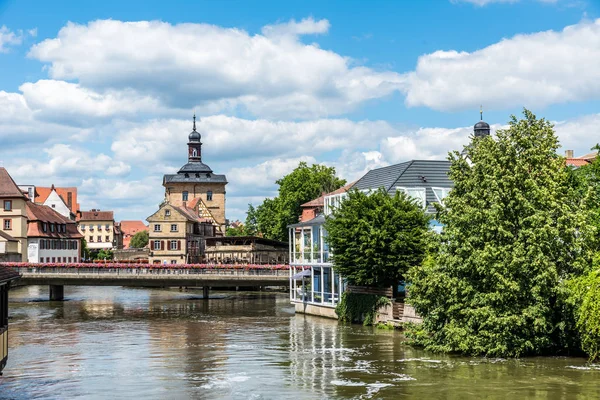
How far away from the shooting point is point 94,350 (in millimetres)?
36750

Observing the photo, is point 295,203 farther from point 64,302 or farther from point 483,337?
point 483,337

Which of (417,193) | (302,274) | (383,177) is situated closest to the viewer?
(417,193)

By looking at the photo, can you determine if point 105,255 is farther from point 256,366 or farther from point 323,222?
point 256,366

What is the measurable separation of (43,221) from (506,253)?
79925 mm

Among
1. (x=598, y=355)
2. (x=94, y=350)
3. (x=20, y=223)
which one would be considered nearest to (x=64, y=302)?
(x=20, y=223)

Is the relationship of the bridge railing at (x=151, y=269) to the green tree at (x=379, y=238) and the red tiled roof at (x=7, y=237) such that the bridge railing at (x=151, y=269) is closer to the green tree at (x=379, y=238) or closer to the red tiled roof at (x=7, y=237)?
the red tiled roof at (x=7, y=237)

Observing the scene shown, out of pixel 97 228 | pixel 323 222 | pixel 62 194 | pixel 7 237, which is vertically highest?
pixel 62 194

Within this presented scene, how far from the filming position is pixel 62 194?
163500 mm

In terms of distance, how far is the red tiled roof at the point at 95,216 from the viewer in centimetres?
17562

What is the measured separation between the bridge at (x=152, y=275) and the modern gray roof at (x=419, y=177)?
1798 cm

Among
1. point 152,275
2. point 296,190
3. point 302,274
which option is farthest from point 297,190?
point 302,274

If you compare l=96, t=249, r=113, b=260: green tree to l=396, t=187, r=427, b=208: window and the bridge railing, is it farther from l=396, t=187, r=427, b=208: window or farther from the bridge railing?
l=396, t=187, r=427, b=208: window

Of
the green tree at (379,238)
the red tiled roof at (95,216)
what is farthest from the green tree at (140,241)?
the green tree at (379,238)

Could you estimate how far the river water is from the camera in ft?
84.0
